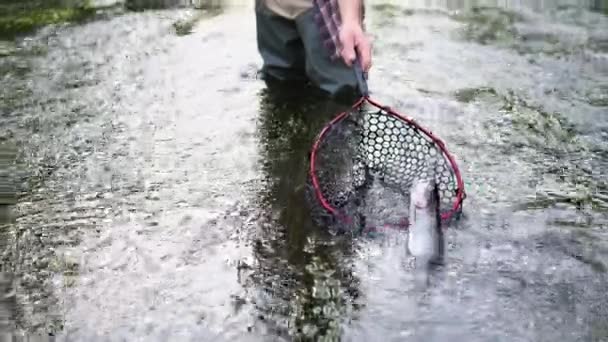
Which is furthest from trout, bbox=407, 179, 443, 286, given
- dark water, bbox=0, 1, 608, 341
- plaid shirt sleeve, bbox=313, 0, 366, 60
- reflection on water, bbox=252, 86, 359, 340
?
plaid shirt sleeve, bbox=313, 0, 366, 60

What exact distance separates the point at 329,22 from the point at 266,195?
85 centimetres

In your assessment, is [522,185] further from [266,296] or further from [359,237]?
[266,296]

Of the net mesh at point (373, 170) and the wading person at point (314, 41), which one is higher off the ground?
the wading person at point (314, 41)

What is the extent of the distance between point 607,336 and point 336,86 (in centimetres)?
168

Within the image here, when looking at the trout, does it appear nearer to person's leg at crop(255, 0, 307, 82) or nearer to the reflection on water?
the reflection on water

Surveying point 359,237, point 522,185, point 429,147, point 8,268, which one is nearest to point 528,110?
point 522,185

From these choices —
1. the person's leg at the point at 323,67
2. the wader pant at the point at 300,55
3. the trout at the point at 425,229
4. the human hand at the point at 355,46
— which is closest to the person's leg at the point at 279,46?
the wader pant at the point at 300,55

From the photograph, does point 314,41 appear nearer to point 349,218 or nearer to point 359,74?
point 359,74

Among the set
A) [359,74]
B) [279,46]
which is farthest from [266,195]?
[279,46]

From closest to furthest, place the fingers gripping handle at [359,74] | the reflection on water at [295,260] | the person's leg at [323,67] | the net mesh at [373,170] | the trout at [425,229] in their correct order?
the reflection on water at [295,260] < the trout at [425,229] < the net mesh at [373,170] < the fingers gripping handle at [359,74] < the person's leg at [323,67]

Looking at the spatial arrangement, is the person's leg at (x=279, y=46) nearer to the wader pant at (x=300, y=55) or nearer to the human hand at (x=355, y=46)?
the wader pant at (x=300, y=55)

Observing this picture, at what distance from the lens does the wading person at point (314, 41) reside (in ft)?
9.93

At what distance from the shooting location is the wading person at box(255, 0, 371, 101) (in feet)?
9.93

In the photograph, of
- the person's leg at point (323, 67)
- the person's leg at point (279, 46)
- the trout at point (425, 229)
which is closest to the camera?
the trout at point (425, 229)
